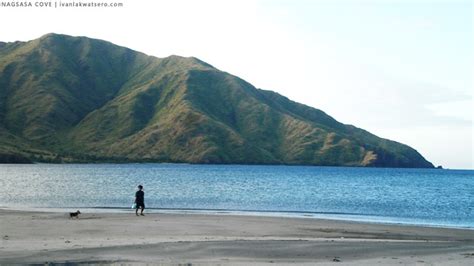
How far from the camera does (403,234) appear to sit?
36469mm

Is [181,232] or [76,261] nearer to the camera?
[76,261]

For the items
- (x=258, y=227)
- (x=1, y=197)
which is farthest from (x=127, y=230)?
(x=1, y=197)

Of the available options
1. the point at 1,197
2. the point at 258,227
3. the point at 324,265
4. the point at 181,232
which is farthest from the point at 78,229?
the point at 1,197

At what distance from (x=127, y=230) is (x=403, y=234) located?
55.9 ft

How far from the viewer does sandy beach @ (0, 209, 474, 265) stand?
22047 mm

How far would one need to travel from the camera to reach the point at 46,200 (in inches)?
2608

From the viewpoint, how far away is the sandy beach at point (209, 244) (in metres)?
22.0

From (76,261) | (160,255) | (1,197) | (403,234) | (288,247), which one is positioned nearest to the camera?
(76,261)

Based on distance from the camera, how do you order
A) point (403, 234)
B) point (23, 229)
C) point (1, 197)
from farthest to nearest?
point (1, 197) → point (403, 234) → point (23, 229)

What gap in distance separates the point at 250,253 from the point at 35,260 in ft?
27.4

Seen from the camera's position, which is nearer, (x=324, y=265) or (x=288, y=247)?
(x=324, y=265)

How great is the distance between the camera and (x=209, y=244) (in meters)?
25.9

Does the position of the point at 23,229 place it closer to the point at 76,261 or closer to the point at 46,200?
the point at 76,261

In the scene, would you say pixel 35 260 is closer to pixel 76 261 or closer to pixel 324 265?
pixel 76 261
